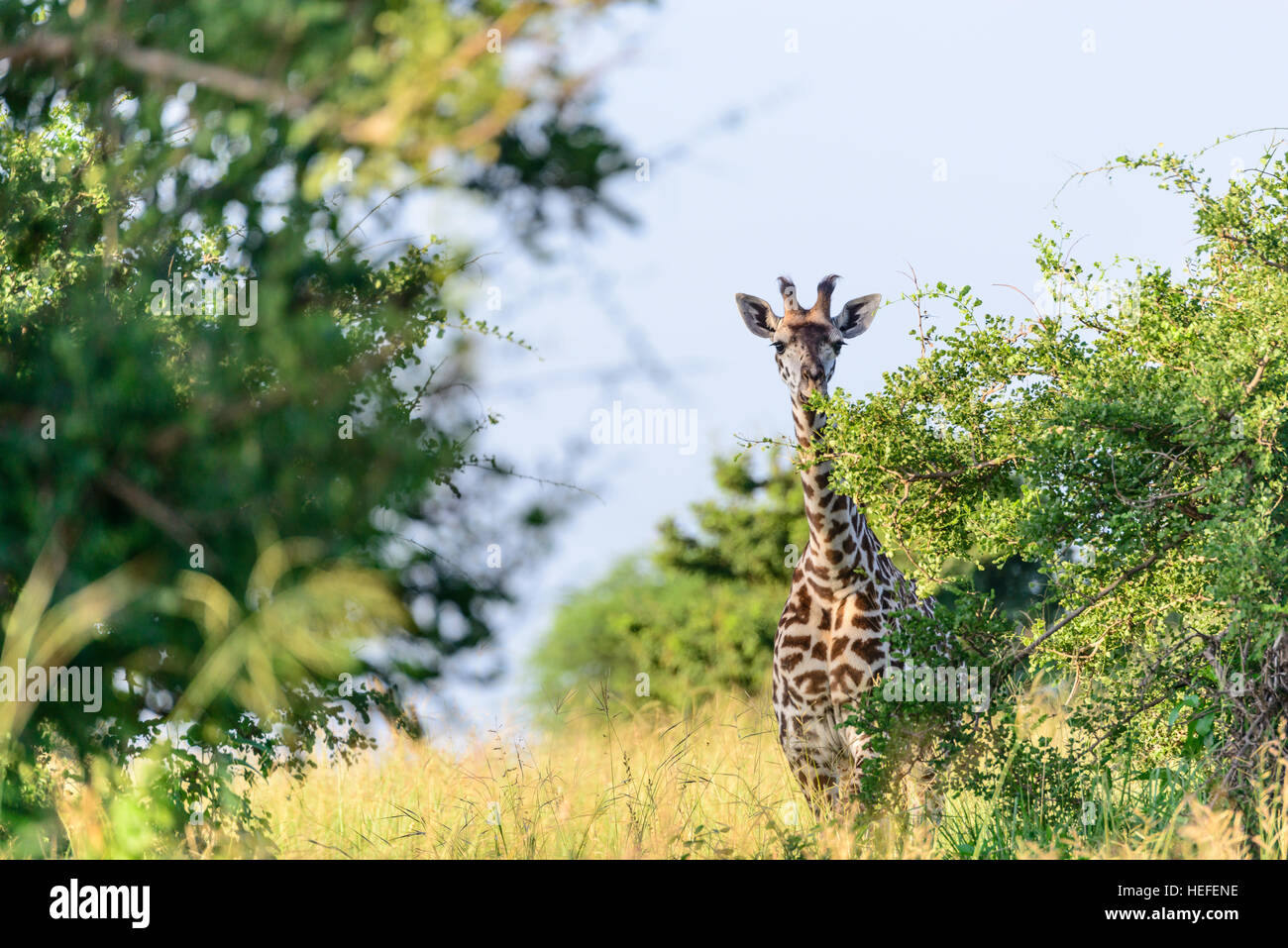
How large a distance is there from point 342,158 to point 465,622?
9.25ft

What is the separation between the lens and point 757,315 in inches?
334

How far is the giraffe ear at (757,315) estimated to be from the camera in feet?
27.7

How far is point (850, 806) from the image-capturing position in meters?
7.07

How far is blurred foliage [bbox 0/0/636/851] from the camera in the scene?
480 cm

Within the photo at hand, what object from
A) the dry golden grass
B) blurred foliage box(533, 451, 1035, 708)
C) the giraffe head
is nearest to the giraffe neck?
the giraffe head

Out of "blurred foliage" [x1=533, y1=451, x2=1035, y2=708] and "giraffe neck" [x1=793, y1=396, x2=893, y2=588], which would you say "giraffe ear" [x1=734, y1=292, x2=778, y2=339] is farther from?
"blurred foliage" [x1=533, y1=451, x2=1035, y2=708]

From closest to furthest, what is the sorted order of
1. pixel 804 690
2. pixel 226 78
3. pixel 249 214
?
pixel 226 78 → pixel 249 214 → pixel 804 690

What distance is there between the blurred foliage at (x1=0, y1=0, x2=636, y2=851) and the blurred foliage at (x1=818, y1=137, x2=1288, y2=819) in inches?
115

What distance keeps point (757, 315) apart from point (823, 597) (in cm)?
203

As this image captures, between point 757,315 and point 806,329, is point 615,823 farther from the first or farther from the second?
point 757,315

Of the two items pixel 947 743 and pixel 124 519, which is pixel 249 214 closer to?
pixel 124 519

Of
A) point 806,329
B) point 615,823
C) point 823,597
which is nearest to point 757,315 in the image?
point 806,329

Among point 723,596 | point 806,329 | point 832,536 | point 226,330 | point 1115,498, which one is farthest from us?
point 723,596
